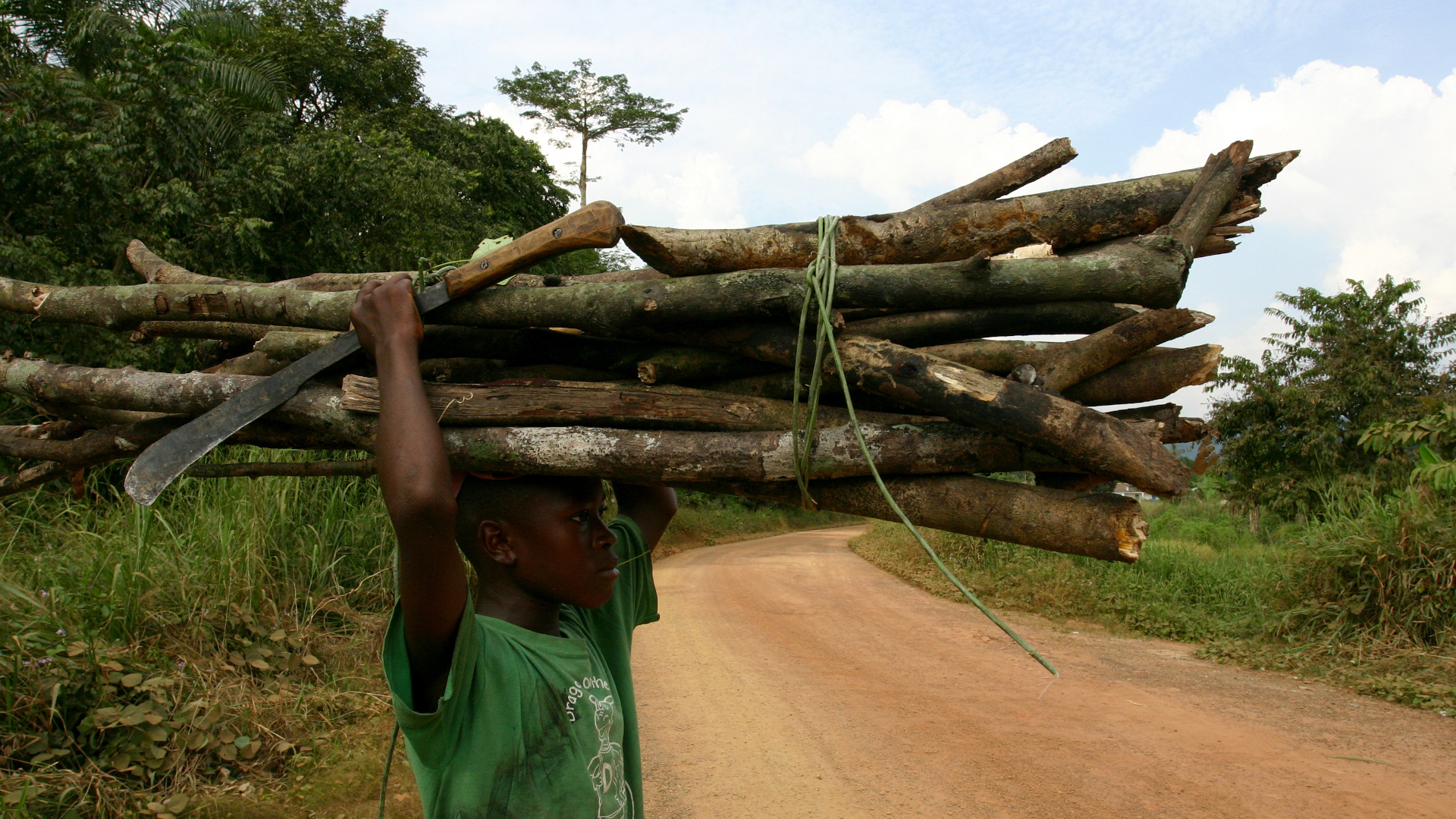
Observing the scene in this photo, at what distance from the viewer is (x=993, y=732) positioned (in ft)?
18.5

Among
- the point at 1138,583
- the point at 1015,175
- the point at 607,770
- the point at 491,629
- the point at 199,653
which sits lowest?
the point at 1138,583

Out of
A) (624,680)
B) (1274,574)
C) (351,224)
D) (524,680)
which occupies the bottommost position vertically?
(1274,574)

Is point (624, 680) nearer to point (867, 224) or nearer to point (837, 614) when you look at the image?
point (867, 224)

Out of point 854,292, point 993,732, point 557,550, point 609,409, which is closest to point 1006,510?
point 854,292

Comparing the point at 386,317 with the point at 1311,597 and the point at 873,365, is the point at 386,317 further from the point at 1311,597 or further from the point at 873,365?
the point at 1311,597

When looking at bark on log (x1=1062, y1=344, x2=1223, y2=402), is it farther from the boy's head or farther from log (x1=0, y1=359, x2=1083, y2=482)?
the boy's head

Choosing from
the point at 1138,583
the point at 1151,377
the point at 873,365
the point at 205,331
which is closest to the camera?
the point at 873,365

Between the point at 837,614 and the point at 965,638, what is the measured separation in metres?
1.56

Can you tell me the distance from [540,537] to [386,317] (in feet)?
1.71

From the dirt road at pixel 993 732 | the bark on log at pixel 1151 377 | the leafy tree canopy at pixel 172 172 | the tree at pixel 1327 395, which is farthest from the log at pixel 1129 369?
the tree at pixel 1327 395

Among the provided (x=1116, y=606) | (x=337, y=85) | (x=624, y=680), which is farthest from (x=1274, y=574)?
(x=337, y=85)

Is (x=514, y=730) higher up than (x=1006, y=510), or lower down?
lower down

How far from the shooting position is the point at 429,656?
1.52m

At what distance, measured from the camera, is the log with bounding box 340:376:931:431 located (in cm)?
170
